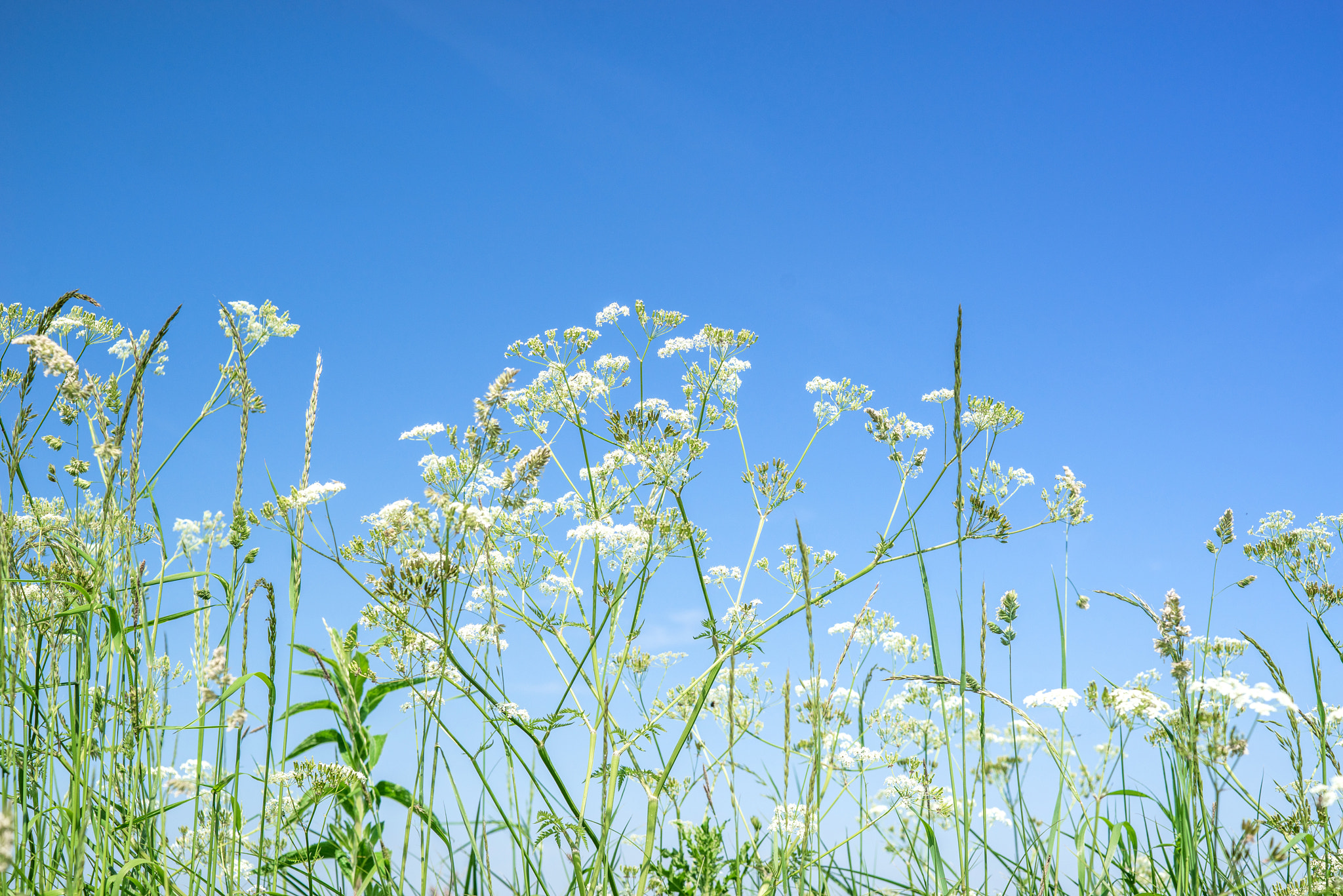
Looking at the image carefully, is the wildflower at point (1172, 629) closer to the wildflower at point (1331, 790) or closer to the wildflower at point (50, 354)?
the wildflower at point (1331, 790)

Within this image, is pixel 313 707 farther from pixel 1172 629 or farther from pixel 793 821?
pixel 1172 629

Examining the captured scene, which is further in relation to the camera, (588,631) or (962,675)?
(588,631)

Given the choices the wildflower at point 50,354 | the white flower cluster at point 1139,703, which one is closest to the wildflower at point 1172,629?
the white flower cluster at point 1139,703

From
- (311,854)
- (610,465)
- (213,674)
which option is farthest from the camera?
(610,465)

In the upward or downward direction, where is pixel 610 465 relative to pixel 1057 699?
upward

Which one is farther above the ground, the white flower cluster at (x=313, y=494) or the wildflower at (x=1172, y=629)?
the white flower cluster at (x=313, y=494)

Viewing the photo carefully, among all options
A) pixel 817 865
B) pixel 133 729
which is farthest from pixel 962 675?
pixel 133 729

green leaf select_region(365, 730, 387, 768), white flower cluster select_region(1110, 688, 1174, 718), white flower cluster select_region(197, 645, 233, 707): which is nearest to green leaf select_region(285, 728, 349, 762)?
green leaf select_region(365, 730, 387, 768)

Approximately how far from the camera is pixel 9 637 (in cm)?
281

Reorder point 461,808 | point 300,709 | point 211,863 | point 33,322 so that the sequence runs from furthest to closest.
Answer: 1. point 33,322
2. point 300,709
3. point 461,808
4. point 211,863

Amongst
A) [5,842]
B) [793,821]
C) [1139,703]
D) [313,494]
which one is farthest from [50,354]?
[1139,703]

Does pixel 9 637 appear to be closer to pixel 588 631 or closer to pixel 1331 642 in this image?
pixel 588 631

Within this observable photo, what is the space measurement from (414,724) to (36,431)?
157 centimetres

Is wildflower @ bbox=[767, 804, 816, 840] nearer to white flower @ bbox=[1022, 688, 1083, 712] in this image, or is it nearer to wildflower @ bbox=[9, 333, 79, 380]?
white flower @ bbox=[1022, 688, 1083, 712]
